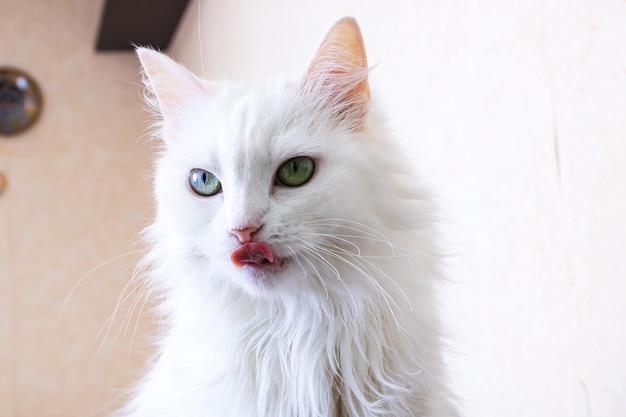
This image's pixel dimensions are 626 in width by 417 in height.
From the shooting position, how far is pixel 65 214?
3.57 m

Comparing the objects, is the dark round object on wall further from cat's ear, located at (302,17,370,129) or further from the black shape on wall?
cat's ear, located at (302,17,370,129)

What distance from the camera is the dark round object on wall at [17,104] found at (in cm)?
353

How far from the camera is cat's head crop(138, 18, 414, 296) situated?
0.72m

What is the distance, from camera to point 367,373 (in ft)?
2.50

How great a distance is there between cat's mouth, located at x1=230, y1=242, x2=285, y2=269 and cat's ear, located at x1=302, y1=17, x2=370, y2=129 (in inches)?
8.4

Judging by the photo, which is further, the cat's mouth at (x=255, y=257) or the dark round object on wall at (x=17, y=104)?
the dark round object on wall at (x=17, y=104)

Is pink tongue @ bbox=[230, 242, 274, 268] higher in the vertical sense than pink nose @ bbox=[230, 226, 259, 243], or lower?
lower

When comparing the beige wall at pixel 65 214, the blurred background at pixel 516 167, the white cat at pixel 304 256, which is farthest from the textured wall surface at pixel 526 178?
the beige wall at pixel 65 214

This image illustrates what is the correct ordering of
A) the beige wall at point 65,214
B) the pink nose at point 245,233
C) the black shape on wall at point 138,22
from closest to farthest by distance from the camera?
the pink nose at point 245,233 < the black shape on wall at point 138,22 < the beige wall at point 65,214

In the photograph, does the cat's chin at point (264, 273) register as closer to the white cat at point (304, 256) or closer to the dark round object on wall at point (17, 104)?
the white cat at point (304, 256)

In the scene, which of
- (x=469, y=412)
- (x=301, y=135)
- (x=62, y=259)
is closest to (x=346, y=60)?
(x=301, y=135)

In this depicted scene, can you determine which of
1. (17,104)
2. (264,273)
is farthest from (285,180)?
(17,104)

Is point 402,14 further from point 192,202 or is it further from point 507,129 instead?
point 192,202

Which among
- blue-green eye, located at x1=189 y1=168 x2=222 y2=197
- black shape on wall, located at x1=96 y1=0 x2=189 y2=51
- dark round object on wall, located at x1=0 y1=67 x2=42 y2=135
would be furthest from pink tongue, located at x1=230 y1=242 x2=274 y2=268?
dark round object on wall, located at x1=0 y1=67 x2=42 y2=135
